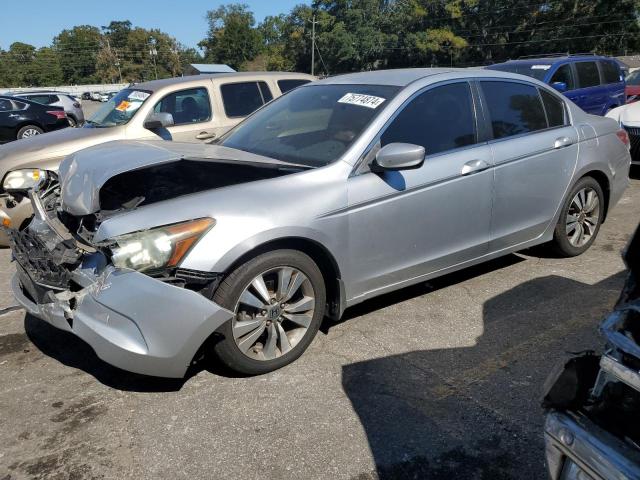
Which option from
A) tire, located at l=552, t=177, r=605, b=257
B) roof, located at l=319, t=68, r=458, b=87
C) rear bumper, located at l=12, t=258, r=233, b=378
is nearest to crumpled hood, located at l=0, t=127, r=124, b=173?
roof, located at l=319, t=68, r=458, b=87

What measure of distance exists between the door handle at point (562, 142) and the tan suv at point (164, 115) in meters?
3.89

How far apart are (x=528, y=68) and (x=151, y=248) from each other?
31.9ft

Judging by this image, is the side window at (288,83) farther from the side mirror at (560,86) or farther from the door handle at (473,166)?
the side mirror at (560,86)

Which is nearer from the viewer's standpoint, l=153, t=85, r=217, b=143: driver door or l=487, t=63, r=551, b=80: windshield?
l=153, t=85, r=217, b=143: driver door

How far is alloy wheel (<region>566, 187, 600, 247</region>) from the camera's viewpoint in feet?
15.8

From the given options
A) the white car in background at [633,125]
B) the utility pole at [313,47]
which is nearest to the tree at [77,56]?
the utility pole at [313,47]

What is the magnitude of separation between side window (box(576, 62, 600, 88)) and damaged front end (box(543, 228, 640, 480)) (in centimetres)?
1014

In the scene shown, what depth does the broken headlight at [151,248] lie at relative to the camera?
275cm

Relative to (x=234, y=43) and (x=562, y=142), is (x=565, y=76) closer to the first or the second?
(x=562, y=142)

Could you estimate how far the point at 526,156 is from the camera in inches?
167

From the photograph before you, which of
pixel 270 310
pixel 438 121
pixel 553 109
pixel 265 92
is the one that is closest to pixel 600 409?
pixel 270 310

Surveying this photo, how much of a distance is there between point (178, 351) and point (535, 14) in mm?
63629

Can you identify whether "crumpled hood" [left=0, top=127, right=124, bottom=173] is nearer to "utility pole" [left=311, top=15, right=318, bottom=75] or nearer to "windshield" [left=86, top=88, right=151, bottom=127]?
"windshield" [left=86, top=88, right=151, bottom=127]

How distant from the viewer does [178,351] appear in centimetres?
276
